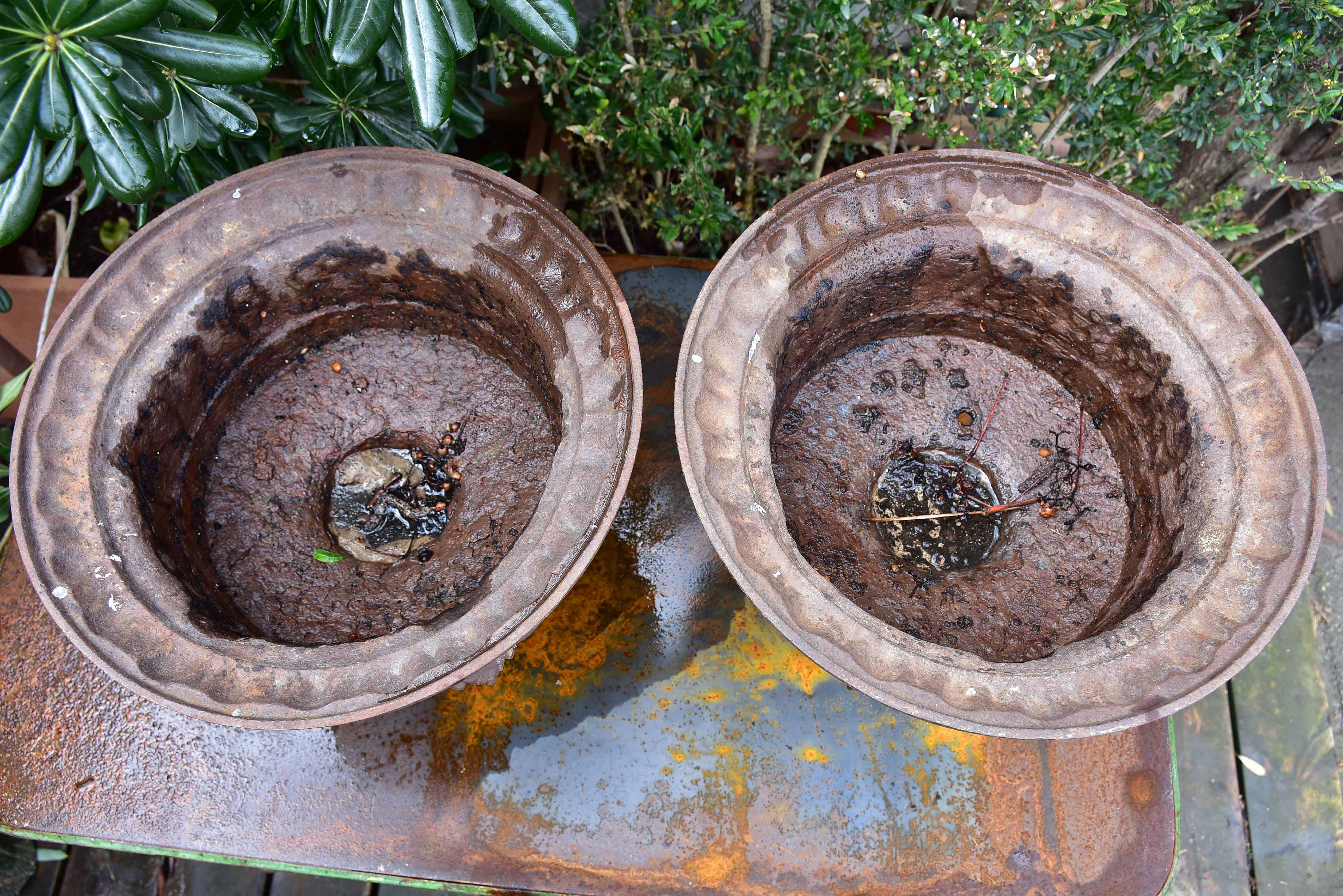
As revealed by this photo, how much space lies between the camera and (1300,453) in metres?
1.41

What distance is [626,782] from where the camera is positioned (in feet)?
5.67

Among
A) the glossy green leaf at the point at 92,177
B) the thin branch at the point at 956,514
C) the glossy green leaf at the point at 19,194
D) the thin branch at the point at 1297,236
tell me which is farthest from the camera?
the thin branch at the point at 1297,236

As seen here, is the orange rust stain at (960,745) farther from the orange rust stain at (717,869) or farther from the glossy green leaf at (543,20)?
the glossy green leaf at (543,20)

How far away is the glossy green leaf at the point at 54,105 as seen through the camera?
4.16 ft

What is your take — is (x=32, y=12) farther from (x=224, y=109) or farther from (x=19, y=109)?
(x=224, y=109)

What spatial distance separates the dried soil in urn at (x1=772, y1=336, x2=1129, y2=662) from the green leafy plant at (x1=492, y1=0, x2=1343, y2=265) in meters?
0.58

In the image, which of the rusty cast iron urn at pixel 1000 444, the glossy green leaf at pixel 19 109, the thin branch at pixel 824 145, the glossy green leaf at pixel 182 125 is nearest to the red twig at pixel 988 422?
the rusty cast iron urn at pixel 1000 444

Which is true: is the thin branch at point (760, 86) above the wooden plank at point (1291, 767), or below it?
above

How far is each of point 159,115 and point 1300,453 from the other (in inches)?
89.9

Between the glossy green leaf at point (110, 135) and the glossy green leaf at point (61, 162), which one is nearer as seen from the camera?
the glossy green leaf at point (110, 135)

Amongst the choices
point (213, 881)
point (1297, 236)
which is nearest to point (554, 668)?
point (213, 881)

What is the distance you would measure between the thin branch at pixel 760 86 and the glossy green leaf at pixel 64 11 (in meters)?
1.36

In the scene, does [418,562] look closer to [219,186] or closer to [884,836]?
[219,186]

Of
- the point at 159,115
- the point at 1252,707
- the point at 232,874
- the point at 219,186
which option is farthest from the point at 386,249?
the point at 1252,707
